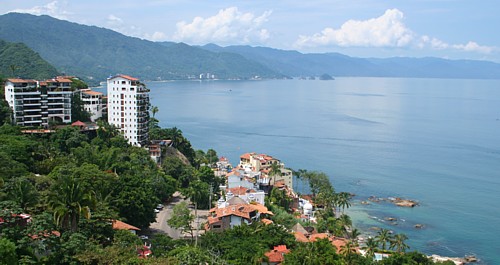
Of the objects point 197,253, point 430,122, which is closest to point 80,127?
point 197,253

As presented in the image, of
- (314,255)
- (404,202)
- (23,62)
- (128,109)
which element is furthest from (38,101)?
(23,62)

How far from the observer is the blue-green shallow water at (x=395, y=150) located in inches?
1692

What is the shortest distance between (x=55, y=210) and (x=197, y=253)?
6096mm

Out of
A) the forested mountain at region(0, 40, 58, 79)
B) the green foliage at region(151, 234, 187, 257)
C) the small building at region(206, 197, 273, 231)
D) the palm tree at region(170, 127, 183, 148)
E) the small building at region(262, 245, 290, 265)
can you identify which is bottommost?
the small building at region(262, 245, 290, 265)

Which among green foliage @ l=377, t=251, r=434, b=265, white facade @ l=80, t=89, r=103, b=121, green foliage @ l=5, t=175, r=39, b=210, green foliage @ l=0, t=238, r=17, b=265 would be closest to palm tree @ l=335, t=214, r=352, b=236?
green foliage @ l=377, t=251, r=434, b=265

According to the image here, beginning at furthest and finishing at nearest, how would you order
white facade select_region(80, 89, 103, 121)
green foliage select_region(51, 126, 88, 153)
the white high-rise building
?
white facade select_region(80, 89, 103, 121), the white high-rise building, green foliage select_region(51, 126, 88, 153)

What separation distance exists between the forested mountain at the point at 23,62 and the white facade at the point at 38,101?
3434cm

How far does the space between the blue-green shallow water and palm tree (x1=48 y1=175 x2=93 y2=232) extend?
26361mm

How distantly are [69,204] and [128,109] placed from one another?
29.7 metres

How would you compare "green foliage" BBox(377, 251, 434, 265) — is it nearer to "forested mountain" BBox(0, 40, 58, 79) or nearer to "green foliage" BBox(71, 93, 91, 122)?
"green foliage" BBox(71, 93, 91, 122)

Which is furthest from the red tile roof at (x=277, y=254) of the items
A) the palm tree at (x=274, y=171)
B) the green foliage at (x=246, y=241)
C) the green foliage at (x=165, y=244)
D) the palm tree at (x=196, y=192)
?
the palm tree at (x=274, y=171)

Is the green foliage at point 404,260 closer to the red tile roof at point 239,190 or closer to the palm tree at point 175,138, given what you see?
the red tile roof at point 239,190

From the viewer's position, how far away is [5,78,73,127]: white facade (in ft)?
139

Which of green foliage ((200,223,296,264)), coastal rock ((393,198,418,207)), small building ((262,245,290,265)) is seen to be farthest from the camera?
coastal rock ((393,198,418,207))
